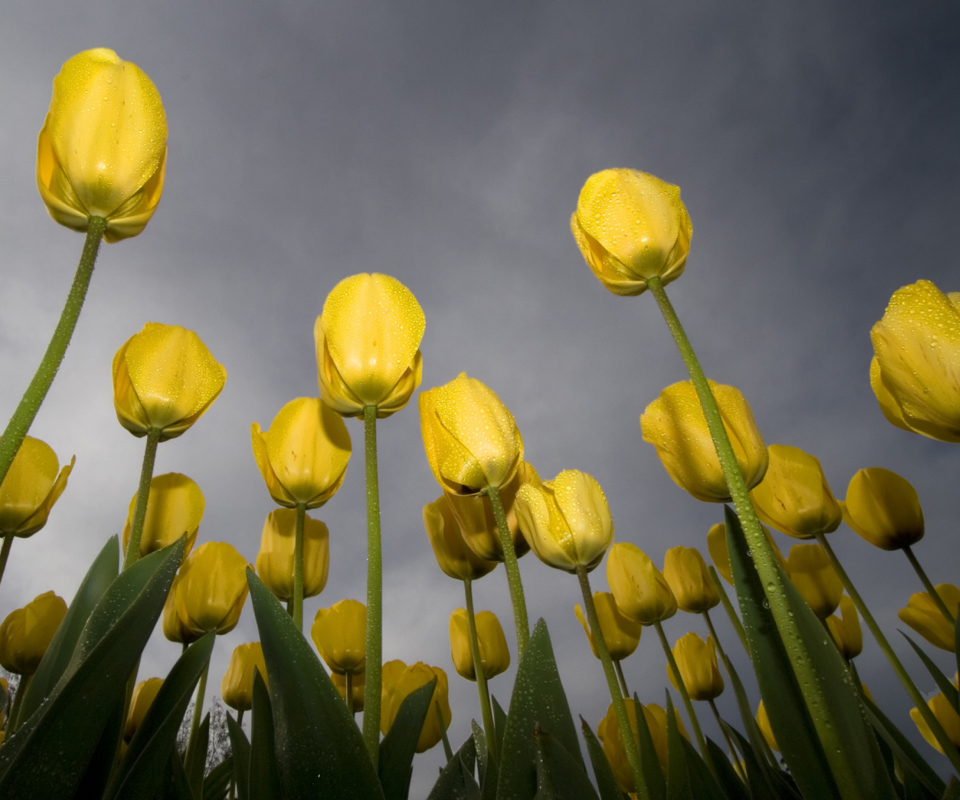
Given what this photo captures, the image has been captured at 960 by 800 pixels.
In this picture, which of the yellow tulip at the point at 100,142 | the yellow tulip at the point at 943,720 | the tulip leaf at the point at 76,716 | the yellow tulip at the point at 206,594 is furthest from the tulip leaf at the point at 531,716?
the yellow tulip at the point at 943,720

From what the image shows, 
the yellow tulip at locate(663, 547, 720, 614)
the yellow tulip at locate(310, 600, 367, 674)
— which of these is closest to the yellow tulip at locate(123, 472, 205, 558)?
the yellow tulip at locate(310, 600, 367, 674)

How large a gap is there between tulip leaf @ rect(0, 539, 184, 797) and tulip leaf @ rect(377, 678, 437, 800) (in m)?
0.41

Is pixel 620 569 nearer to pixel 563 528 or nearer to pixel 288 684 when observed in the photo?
pixel 563 528

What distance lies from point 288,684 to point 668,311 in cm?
63

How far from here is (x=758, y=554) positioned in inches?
24.0

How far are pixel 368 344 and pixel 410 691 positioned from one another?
1296mm

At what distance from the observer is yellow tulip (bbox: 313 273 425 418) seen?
1.00 metres

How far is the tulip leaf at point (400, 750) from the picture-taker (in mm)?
879

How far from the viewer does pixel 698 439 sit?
111 centimetres

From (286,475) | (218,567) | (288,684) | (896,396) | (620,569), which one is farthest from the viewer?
(620,569)

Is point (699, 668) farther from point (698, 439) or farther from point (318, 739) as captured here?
point (318, 739)

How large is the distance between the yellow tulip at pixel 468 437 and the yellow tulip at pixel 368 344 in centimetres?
7

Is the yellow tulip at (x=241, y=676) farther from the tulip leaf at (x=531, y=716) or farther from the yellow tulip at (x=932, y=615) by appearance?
the yellow tulip at (x=932, y=615)

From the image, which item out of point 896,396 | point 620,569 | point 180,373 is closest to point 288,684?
point 180,373
